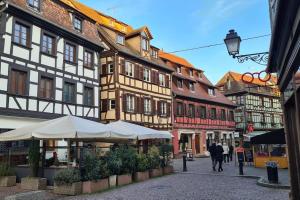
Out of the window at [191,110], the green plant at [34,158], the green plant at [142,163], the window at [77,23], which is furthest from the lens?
the window at [191,110]

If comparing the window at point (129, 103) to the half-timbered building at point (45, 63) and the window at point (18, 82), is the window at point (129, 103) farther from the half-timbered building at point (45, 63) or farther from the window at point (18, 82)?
the window at point (18, 82)

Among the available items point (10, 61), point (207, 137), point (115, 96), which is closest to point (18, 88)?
point (10, 61)

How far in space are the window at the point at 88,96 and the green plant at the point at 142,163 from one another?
26.4ft

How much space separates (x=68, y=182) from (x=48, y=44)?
1068 centimetres

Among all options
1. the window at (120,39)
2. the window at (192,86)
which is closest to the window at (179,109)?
the window at (192,86)

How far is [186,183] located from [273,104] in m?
48.0

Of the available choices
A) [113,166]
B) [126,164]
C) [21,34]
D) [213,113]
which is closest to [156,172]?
[126,164]

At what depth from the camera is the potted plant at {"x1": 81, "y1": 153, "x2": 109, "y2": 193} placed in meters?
10.6

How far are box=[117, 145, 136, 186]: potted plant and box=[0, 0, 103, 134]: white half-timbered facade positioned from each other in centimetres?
624

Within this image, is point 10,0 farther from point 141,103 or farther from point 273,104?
point 273,104

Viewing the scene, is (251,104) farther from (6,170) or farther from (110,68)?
(6,170)

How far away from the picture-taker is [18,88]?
53.8 ft

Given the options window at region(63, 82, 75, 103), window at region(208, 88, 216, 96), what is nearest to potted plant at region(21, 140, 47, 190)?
window at region(63, 82, 75, 103)

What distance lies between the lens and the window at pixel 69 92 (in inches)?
770
